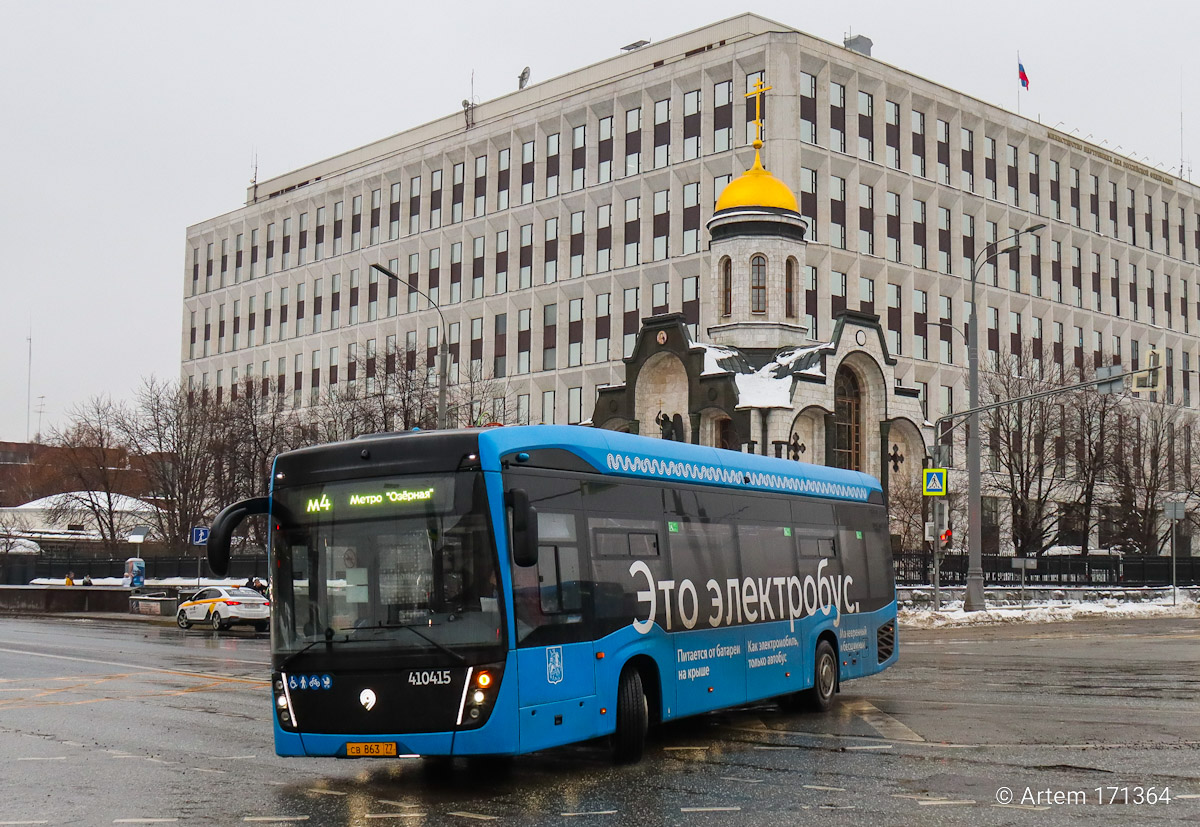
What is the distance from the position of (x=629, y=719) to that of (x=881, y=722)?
396 centimetres

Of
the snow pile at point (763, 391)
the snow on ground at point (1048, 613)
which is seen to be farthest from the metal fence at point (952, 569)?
the snow pile at point (763, 391)

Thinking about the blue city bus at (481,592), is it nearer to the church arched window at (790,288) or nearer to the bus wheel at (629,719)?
the bus wheel at (629,719)

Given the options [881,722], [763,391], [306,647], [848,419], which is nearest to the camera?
[306,647]

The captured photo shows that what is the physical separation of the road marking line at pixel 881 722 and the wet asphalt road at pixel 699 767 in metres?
0.04

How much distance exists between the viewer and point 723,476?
45.0ft

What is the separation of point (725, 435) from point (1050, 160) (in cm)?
4047

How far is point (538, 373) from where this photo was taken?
78.3 metres

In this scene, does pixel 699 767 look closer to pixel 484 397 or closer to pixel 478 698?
pixel 478 698

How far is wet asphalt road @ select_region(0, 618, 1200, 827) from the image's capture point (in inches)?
365

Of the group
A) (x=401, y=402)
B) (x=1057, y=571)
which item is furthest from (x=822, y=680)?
(x=401, y=402)

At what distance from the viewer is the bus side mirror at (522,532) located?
9867 millimetres

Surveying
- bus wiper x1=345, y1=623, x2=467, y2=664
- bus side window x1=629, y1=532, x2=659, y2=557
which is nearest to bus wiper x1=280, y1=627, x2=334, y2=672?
bus wiper x1=345, y1=623, x2=467, y2=664

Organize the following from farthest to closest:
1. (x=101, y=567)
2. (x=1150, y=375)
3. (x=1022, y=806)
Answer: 1. (x=101, y=567)
2. (x=1150, y=375)
3. (x=1022, y=806)

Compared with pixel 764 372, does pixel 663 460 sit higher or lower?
lower
